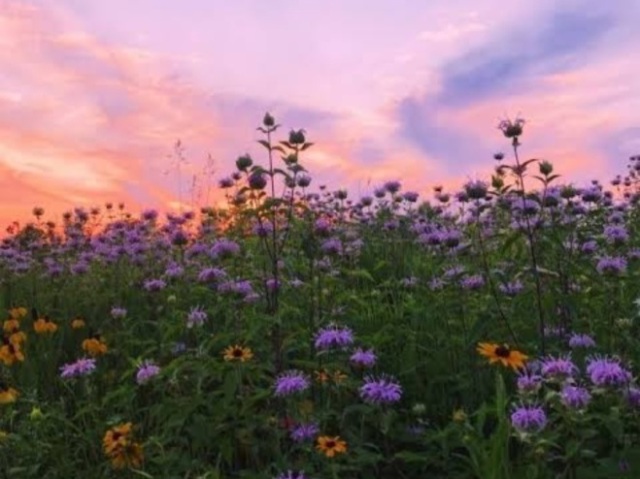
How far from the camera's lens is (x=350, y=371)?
373 cm

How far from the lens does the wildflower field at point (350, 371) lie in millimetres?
2950

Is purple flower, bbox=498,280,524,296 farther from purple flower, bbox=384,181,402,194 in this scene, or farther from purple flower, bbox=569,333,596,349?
purple flower, bbox=384,181,402,194

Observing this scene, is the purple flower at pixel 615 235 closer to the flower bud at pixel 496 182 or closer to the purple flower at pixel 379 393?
the flower bud at pixel 496 182

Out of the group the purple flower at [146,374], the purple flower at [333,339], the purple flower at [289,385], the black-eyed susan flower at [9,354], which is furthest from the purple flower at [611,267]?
the black-eyed susan flower at [9,354]

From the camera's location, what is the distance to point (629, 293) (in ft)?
18.1

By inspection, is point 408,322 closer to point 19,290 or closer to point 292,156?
point 292,156

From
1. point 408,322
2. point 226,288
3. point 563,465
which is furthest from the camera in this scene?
point 408,322

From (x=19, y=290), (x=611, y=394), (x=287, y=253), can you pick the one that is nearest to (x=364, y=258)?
(x=287, y=253)

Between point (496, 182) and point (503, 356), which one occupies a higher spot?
point (496, 182)

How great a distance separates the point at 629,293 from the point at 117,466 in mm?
3482

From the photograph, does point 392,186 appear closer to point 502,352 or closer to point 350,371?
point 350,371

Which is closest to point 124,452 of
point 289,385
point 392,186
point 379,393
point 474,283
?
point 289,385

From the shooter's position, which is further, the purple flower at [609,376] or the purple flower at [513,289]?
the purple flower at [513,289]

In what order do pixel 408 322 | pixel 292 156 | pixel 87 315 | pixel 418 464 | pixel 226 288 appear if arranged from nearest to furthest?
pixel 418 464, pixel 292 156, pixel 226 288, pixel 408 322, pixel 87 315
